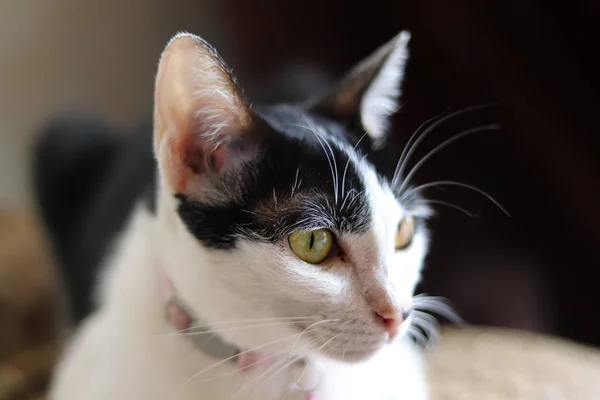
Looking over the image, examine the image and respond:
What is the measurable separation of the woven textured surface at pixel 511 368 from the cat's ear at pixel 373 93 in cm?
44

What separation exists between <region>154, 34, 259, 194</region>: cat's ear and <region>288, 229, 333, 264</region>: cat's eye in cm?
11

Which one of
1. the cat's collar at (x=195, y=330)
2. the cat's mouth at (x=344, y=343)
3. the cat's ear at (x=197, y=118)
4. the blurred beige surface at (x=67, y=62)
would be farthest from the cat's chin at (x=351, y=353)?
the blurred beige surface at (x=67, y=62)

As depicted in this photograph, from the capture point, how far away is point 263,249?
634mm

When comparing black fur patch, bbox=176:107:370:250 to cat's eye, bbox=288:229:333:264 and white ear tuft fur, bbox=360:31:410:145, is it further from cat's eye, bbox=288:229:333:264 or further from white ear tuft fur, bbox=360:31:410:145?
white ear tuft fur, bbox=360:31:410:145

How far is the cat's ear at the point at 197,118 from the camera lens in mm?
587

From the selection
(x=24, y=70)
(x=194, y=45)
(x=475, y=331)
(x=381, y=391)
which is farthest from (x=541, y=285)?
(x=24, y=70)

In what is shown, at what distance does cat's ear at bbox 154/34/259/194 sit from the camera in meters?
0.59

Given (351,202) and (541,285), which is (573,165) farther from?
(351,202)

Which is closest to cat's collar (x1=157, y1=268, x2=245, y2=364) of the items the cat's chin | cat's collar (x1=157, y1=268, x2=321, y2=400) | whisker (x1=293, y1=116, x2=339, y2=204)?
cat's collar (x1=157, y1=268, x2=321, y2=400)

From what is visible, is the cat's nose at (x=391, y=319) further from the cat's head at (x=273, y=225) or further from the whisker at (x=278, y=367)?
the whisker at (x=278, y=367)

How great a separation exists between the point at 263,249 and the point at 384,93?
0.32 m

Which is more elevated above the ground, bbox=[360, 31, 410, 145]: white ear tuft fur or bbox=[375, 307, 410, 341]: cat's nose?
bbox=[360, 31, 410, 145]: white ear tuft fur

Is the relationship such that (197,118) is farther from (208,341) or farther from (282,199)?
(208,341)

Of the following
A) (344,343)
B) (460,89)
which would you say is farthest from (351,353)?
(460,89)
